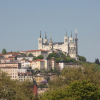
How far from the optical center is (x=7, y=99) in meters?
38.7

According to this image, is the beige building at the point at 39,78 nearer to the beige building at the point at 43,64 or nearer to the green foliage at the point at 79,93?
the beige building at the point at 43,64

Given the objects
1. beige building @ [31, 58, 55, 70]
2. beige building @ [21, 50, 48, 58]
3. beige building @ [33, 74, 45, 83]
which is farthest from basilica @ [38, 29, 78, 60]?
beige building @ [33, 74, 45, 83]

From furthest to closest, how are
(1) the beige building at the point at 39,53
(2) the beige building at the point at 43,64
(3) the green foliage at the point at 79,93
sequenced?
(1) the beige building at the point at 39,53 → (2) the beige building at the point at 43,64 → (3) the green foliage at the point at 79,93

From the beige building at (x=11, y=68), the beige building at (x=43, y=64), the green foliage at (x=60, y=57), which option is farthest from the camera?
the green foliage at (x=60, y=57)

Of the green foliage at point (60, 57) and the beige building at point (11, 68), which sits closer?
the beige building at point (11, 68)

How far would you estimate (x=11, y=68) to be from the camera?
10738cm

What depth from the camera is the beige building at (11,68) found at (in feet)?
343

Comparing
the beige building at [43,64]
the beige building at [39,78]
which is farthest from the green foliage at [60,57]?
the beige building at [39,78]

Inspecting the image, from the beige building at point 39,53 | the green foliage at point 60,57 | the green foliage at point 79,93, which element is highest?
the beige building at point 39,53

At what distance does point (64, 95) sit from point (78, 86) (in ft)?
4.80

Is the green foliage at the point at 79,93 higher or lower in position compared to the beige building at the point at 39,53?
lower

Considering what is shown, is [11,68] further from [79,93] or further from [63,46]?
[79,93]

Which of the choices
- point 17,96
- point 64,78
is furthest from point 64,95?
point 64,78

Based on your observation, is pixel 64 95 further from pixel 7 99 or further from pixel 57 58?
A: pixel 57 58
